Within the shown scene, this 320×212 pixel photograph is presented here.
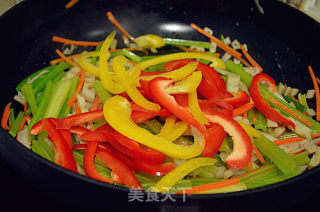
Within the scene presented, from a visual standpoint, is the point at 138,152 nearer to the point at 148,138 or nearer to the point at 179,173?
the point at 148,138

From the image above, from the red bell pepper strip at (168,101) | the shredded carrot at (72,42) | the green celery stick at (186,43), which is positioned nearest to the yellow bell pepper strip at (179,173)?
the red bell pepper strip at (168,101)

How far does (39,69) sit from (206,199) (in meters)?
1.31

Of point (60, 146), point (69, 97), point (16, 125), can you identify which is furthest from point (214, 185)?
point (16, 125)

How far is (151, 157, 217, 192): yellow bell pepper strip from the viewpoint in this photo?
49.0 inches

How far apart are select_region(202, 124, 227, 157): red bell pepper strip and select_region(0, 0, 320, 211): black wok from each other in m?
0.28

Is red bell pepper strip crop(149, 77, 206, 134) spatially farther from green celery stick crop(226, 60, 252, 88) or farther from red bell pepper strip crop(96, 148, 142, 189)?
green celery stick crop(226, 60, 252, 88)

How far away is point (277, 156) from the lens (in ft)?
4.64

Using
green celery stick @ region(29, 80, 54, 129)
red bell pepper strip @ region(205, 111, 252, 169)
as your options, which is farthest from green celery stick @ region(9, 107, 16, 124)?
red bell pepper strip @ region(205, 111, 252, 169)

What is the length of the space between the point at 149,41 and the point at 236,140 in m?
0.98

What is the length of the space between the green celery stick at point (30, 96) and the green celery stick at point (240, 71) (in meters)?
1.05

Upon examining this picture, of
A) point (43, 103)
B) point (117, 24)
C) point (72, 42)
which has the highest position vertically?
point (117, 24)

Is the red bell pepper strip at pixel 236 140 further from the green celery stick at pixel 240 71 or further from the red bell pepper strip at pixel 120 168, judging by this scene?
the green celery stick at pixel 240 71

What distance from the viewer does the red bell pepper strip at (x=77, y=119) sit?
141 centimetres

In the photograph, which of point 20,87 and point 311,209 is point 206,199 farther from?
point 20,87
